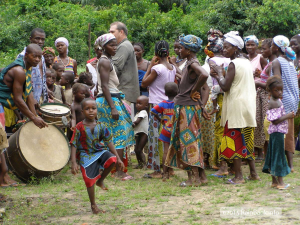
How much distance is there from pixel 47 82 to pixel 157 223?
4514 millimetres

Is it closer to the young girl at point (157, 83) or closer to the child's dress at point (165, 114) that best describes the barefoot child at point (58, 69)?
the young girl at point (157, 83)

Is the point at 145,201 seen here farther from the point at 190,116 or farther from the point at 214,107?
the point at 214,107

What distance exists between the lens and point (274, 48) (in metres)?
6.92

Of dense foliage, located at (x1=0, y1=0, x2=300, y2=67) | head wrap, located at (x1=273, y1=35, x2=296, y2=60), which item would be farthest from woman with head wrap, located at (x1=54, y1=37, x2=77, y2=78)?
dense foliage, located at (x1=0, y1=0, x2=300, y2=67)

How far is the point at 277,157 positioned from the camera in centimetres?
565

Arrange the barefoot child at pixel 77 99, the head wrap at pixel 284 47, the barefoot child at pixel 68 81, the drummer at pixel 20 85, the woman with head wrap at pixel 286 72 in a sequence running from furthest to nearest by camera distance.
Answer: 1. the barefoot child at pixel 68 81
2. the barefoot child at pixel 77 99
3. the head wrap at pixel 284 47
4. the woman with head wrap at pixel 286 72
5. the drummer at pixel 20 85

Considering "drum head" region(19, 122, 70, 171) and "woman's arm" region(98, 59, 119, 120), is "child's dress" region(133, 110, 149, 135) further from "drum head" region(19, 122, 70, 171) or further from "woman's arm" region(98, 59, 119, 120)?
"drum head" region(19, 122, 70, 171)

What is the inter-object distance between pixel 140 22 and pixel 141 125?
1440cm

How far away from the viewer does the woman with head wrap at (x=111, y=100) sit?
6.44 m

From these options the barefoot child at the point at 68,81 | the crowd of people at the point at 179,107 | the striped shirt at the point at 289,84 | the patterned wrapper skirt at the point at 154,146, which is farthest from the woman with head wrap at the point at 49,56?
the striped shirt at the point at 289,84

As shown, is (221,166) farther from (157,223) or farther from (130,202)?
(157,223)

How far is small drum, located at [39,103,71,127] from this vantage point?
6.88 metres

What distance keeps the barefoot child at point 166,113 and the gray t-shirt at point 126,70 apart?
63 centimetres

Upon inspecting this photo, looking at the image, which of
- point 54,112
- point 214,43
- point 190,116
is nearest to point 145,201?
point 190,116
